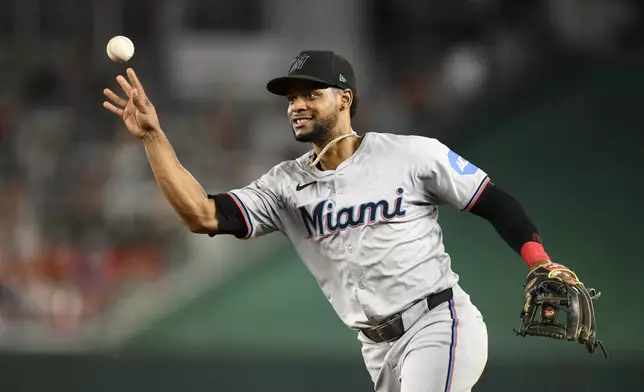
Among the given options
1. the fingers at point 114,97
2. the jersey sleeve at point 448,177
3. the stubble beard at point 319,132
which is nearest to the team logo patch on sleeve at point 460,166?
the jersey sleeve at point 448,177

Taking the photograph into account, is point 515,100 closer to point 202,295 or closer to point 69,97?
point 202,295

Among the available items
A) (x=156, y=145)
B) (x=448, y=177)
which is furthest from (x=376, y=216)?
(x=156, y=145)

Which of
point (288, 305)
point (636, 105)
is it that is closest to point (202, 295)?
point (288, 305)

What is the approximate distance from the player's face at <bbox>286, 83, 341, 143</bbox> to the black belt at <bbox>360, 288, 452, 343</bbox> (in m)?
0.72

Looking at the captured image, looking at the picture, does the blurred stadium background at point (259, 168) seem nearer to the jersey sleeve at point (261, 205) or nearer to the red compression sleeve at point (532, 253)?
the jersey sleeve at point (261, 205)

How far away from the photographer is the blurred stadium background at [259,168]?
17.2 feet

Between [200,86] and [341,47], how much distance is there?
3.93 ft

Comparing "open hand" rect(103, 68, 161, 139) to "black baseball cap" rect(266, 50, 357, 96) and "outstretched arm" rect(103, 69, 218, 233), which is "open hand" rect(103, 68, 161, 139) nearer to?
"outstretched arm" rect(103, 69, 218, 233)

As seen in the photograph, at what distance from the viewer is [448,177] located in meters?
3.07

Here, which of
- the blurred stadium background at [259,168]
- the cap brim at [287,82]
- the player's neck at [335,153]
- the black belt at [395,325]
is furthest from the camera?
the blurred stadium background at [259,168]

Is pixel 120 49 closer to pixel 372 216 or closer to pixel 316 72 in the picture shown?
pixel 316 72

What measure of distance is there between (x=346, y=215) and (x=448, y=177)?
1.29 feet

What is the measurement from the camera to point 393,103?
6.76 meters

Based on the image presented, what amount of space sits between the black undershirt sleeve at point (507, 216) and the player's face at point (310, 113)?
637 millimetres
